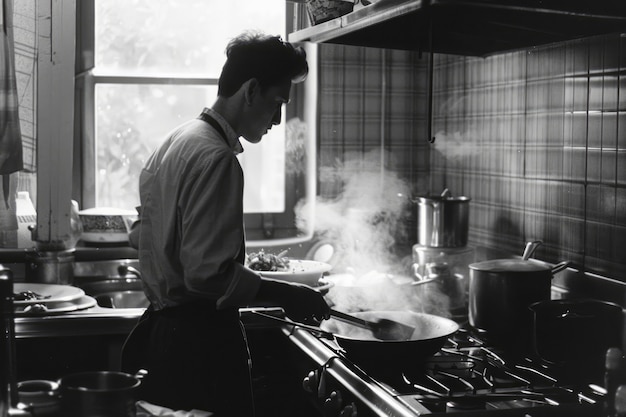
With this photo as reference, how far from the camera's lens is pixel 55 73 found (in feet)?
10.1

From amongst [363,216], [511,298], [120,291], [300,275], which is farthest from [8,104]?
[511,298]

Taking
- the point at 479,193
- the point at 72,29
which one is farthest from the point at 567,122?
the point at 72,29

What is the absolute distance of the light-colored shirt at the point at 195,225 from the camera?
2098mm

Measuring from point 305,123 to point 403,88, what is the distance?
493 millimetres

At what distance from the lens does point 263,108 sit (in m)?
2.36

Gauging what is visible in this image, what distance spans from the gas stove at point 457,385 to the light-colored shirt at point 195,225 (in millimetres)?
346

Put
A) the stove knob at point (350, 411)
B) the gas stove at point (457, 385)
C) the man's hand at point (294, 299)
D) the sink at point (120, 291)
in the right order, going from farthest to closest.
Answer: the sink at point (120, 291) → the man's hand at point (294, 299) → the stove knob at point (350, 411) → the gas stove at point (457, 385)

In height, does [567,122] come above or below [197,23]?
below

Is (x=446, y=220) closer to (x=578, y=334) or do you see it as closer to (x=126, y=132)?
(x=578, y=334)

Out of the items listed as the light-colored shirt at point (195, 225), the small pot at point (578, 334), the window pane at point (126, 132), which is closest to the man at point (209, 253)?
the light-colored shirt at point (195, 225)

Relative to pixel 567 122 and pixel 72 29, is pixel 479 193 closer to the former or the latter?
pixel 567 122

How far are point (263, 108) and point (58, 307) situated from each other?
1007 mm

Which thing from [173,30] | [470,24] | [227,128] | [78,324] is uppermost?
[173,30]

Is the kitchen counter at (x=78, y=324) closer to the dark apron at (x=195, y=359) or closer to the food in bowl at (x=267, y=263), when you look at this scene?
the dark apron at (x=195, y=359)
